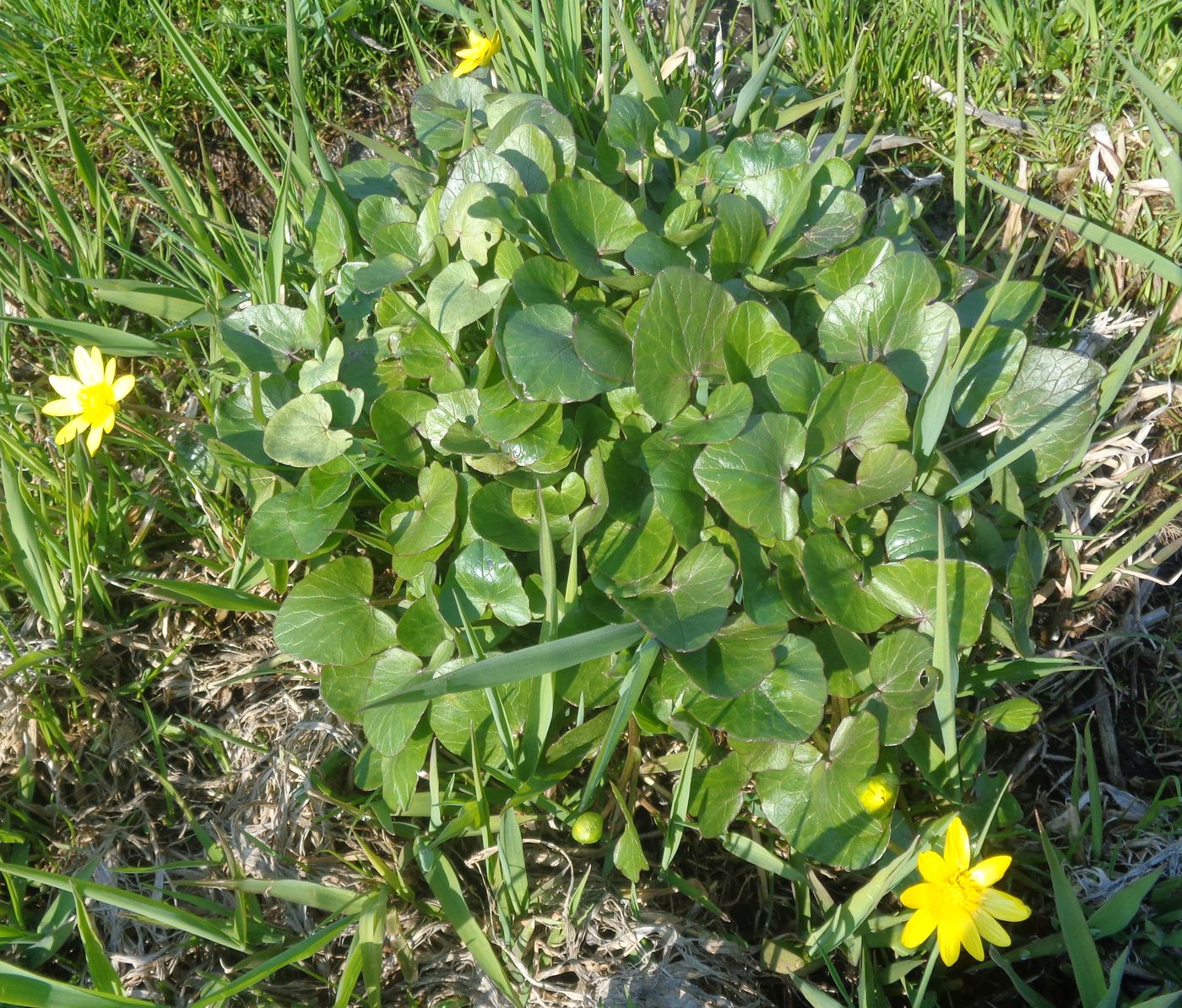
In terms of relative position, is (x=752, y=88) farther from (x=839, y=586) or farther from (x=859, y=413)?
(x=839, y=586)

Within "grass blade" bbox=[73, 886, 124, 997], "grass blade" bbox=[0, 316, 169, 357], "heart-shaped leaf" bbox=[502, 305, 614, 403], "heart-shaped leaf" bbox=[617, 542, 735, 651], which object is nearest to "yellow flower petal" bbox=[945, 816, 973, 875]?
"heart-shaped leaf" bbox=[617, 542, 735, 651]

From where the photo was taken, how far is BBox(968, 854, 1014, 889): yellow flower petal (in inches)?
56.2

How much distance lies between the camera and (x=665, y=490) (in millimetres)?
1666

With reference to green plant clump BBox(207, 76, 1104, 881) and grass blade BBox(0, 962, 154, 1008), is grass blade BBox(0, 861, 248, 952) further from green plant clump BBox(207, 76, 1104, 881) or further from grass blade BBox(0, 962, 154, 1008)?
green plant clump BBox(207, 76, 1104, 881)

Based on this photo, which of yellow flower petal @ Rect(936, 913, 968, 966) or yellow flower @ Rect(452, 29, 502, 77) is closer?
yellow flower petal @ Rect(936, 913, 968, 966)

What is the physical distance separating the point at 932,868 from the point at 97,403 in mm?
1768

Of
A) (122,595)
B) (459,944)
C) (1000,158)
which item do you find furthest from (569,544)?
(1000,158)

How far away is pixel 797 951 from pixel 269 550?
1.22m

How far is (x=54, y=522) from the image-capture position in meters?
2.16

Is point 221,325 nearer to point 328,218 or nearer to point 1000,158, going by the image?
point 328,218

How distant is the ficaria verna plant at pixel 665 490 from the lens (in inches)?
64.2

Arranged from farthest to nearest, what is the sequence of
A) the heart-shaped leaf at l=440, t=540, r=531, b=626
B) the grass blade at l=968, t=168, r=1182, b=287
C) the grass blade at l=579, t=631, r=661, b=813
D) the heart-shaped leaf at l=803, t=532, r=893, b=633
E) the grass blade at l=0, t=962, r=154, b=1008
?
1. the grass blade at l=968, t=168, r=1182, b=287
2. the heart-shaped leaf at l=440, t=540, r=531, b=626
3. the heart-shaped leaf at l=803, t=532, r=893, b=633
4. the grass blade at l=579, t=631, r=661, b=813
5. the grass blade at l=0, t=962, r=154, b=1008

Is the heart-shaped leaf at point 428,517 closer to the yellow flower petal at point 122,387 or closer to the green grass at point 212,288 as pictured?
the green grass at point 212,288

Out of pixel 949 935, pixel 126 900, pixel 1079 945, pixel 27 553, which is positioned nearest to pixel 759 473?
pixel 949 935
